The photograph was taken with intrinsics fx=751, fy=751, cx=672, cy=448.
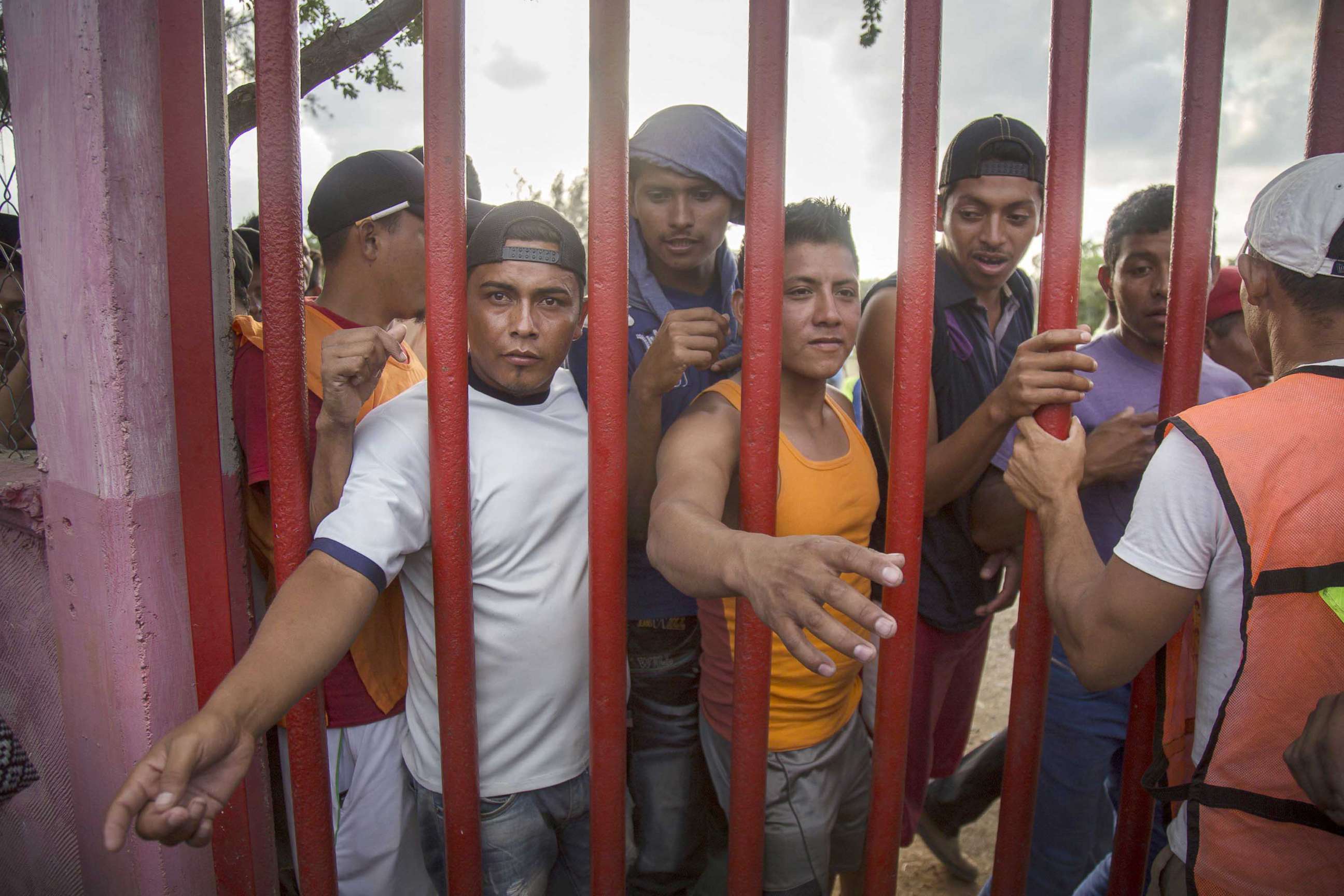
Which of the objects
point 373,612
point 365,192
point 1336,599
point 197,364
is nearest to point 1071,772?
point 1336,599

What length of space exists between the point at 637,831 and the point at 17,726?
151 cm

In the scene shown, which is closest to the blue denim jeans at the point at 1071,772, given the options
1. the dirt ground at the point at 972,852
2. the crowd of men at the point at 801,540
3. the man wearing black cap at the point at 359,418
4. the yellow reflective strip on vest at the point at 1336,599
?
the crowd of men at the point at 801,540

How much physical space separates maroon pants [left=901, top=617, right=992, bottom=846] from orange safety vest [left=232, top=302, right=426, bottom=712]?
1.42 meters

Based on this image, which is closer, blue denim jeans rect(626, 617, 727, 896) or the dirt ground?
blue denim jeans rect(626, 617, 727, 896)

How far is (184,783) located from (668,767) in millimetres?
1326

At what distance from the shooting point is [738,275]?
236 centimetres

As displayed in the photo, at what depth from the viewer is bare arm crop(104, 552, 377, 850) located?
0.86 meters

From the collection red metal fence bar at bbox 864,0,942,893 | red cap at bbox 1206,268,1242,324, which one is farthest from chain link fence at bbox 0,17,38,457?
red cap at bbox 1206,268,1242,324

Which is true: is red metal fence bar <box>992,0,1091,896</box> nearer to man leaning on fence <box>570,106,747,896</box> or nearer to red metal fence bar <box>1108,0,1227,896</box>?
red metal fence bar <box>1108,0,1227,896</box>

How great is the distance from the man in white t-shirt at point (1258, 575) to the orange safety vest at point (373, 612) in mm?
1398

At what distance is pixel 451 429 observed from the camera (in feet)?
4.06

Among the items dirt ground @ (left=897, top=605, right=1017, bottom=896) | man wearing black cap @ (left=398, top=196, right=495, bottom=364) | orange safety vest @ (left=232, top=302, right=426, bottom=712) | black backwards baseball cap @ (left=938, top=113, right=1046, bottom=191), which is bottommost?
dirt ground @ (left=897, top=605, right=1017, bottom=896)

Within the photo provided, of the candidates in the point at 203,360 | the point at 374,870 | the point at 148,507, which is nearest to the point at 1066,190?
the point at 203,360

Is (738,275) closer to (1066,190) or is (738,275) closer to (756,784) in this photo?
(1066,190)
